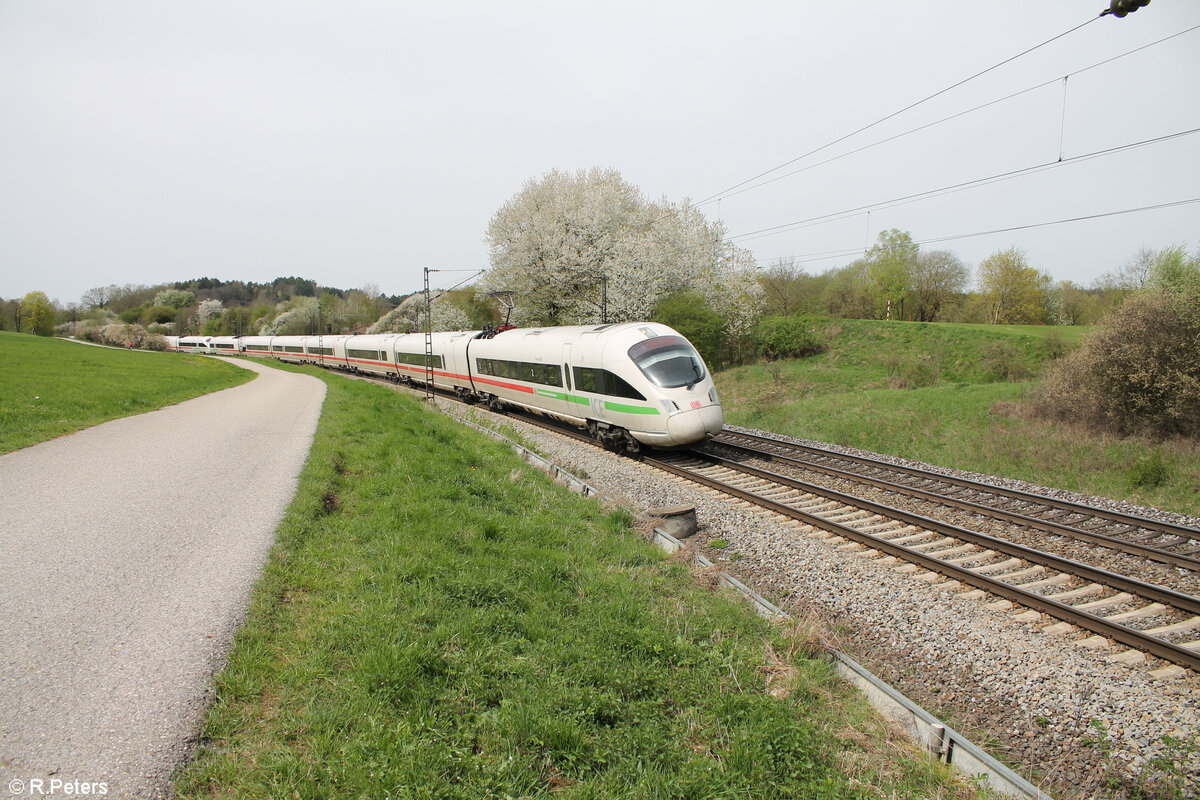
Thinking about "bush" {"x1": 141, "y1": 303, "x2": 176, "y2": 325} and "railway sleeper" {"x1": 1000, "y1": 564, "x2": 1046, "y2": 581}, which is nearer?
"railway sleeper" {"x1": 1000, "y1": 564, "x2": 1046, "y2": 581}

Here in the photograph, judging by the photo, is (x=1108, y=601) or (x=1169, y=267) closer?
(x=1108, y=601)

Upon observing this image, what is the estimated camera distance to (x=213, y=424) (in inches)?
538

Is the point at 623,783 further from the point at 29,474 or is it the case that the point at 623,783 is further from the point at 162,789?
the point at 29,474

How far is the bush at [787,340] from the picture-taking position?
1236 inches

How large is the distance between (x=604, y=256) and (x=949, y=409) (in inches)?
868

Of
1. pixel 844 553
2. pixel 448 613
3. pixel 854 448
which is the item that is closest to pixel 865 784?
pixel 448 613

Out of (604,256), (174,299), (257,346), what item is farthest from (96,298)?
(604,256)

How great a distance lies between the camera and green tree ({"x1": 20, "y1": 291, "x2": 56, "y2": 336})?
71375 mm

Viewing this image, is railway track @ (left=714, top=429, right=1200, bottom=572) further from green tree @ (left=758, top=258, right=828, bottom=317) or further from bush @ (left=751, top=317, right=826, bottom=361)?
green tree @ (left=758, top=258, right=828, bottom=317)

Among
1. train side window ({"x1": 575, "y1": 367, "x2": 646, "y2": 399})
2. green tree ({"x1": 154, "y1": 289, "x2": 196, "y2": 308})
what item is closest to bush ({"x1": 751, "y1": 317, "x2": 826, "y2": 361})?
train side window ({"x1": 575, "y1": 367, "x2": 646, "y2": 399})

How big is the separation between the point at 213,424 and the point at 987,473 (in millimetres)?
17779

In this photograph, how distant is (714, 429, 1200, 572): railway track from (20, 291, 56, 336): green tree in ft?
311

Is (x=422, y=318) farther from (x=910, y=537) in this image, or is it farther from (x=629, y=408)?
(x=910, y=537)

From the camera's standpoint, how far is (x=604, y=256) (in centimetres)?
3441
